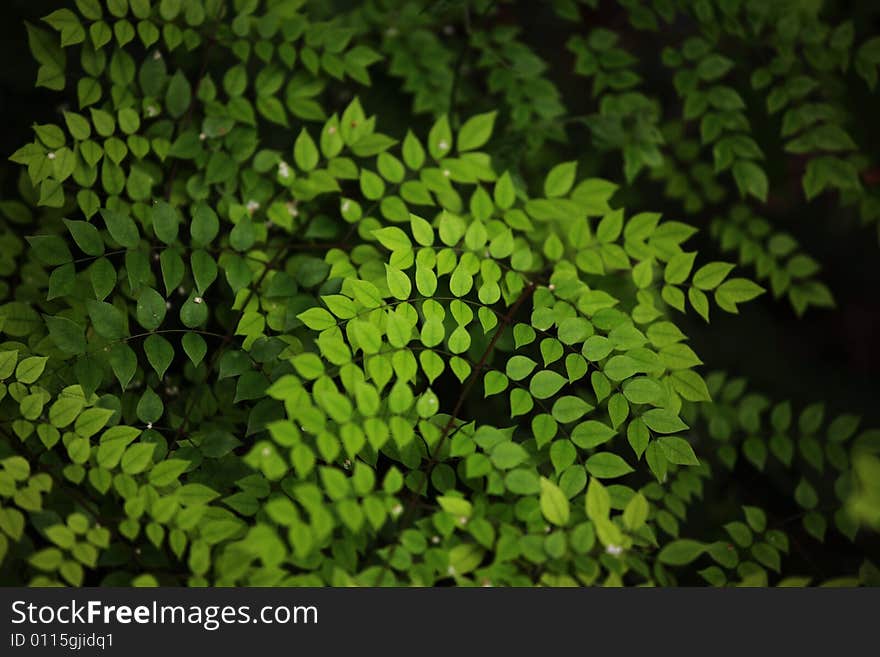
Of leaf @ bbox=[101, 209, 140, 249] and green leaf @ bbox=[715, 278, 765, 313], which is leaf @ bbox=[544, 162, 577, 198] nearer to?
green leaf @ bbox=[715, 278, 765, 313]

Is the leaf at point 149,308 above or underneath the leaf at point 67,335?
above

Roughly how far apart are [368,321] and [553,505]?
0.40m

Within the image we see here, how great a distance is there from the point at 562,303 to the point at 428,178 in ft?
1.22

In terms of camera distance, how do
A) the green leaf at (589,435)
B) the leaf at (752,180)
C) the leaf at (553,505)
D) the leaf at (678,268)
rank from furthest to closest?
the leaf at (752,180), the leaf at (678,268), the green leaf at (589,435), the leaf at (553,505)

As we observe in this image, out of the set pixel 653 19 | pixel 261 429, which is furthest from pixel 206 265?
pixel 653 19

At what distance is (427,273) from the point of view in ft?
3.69

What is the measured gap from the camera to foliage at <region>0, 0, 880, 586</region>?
1.01 metres

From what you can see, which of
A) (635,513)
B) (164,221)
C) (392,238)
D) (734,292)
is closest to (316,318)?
(392,238)

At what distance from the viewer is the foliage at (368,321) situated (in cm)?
101

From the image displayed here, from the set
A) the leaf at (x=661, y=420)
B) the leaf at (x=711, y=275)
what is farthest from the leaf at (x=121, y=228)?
the leaf at (x=711, y=275)

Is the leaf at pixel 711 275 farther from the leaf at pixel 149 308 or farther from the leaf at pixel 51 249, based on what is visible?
the leaf at pixel 51 249

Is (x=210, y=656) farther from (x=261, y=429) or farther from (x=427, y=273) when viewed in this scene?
(x=427, y=273)

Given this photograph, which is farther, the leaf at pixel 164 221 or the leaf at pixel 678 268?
the leaf at pixel 678 268

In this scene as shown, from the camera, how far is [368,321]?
1093mm
